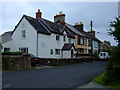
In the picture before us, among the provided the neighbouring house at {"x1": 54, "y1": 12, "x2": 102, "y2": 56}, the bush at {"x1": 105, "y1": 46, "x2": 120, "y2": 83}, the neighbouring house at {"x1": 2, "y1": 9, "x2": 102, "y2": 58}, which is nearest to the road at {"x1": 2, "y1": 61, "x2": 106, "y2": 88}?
the bush at {"x1": 105, "y1": 46, "x2": 120, "y2": 83}

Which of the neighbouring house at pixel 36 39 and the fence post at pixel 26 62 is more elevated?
the neighbouring house at pixel 36 39

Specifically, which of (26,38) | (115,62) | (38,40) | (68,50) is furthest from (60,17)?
(115,62)

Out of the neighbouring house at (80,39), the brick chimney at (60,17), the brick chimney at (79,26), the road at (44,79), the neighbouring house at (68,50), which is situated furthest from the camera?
the brick chimney at (79,26)

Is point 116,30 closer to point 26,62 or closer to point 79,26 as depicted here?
point 26,62

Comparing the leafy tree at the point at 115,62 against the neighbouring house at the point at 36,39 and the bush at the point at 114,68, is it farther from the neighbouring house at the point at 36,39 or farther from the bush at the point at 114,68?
the neighbouring house at the point at 36,39

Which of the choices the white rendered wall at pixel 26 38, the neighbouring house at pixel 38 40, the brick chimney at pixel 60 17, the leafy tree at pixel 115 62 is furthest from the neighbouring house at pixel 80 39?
the leafy tree at pixel 115 62

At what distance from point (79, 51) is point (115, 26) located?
3285 cm

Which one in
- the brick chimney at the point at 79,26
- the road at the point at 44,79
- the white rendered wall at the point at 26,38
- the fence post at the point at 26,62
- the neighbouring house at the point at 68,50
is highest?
the brick chimney at the point at 79,26

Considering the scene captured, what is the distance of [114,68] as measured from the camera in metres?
9.50

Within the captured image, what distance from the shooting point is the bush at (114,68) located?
9591 millimetres

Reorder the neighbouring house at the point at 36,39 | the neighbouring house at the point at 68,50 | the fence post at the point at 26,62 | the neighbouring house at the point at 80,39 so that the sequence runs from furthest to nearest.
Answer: the neighbouring house at the point at 80,39
the neighbouring house at the point at 68,50
the neighbouring house at the point at 36,39
the fence post at the point at 26,62

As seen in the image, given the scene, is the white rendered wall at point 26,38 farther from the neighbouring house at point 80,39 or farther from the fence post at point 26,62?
the neighbouring house at point 80,39

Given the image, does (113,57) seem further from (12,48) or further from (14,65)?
(12,48)

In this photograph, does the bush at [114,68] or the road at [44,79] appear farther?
the bush at [114,68]
